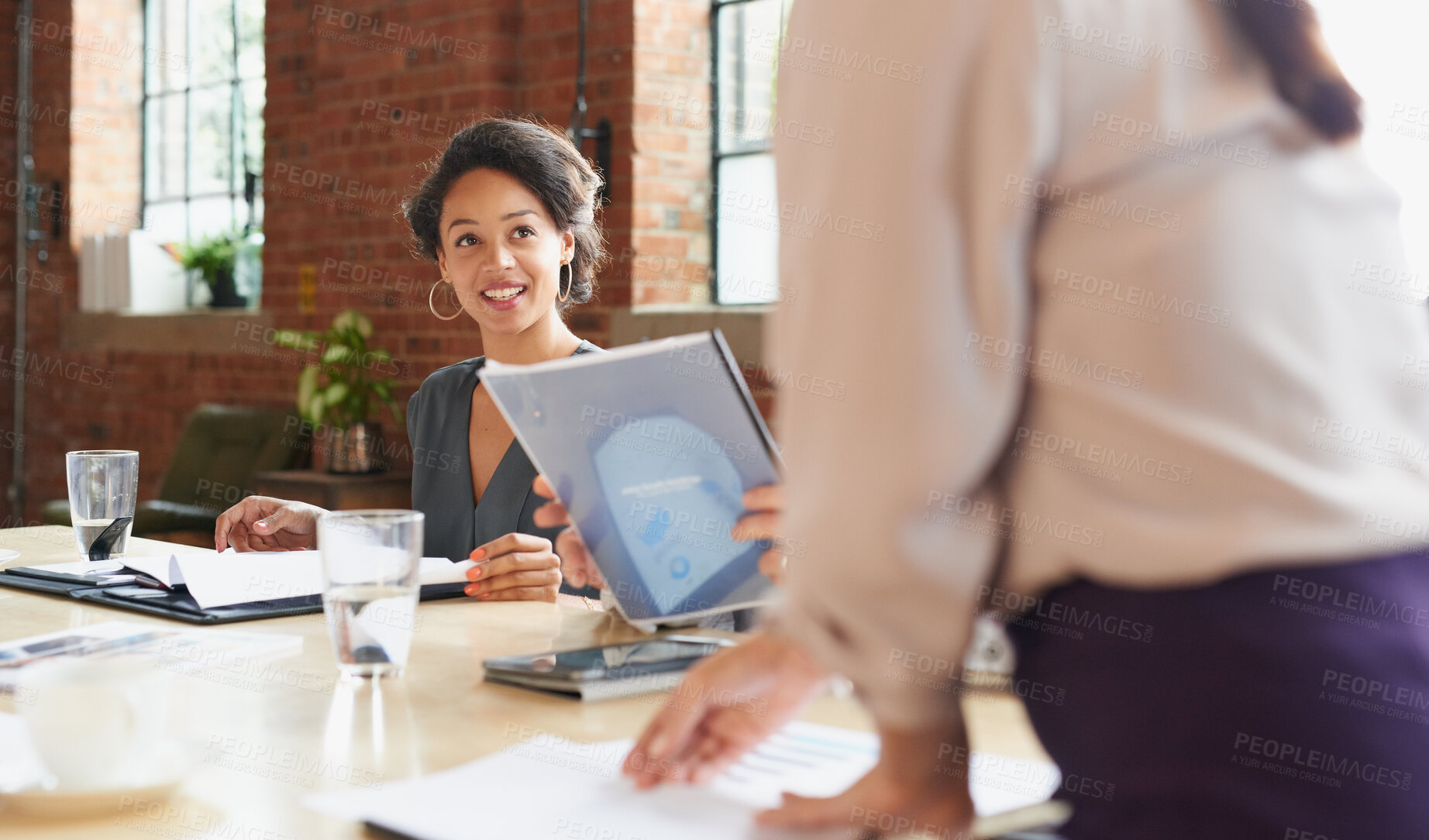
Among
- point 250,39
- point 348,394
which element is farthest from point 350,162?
point 250,39

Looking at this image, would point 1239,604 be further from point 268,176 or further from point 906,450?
point 268,176

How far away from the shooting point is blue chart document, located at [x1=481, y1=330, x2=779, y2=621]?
44.6 inches

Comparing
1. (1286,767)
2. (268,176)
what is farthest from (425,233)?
(268,176)

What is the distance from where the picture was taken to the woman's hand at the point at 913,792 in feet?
2.41

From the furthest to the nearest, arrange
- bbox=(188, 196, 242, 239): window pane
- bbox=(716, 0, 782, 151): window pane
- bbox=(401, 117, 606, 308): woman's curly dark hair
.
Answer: bbox=(188, 196, 242, 239): window pane → bbox=(716, 0, 782, 151): window pane → bbox=(401, 117, 606, 308): woman's curly dark hair

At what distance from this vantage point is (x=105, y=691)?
2.87ft

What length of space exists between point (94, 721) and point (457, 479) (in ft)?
5.01

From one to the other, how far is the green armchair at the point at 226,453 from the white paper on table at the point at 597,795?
3823 millimetres

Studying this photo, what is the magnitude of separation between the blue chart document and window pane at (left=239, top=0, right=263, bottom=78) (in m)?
4.78

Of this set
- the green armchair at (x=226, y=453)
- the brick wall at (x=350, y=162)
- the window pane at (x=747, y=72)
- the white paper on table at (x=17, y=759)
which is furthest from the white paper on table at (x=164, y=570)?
the green armchair at (x=226, y=453)

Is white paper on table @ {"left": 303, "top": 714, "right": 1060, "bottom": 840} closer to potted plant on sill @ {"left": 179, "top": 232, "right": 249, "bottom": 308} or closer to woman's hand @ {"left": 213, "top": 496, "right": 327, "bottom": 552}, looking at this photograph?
woman's hand @ {"left": 213, "top": 496, "right": 327, "bottom": 552}

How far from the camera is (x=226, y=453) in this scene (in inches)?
189

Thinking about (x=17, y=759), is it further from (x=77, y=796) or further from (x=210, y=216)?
(x=210, y=216)

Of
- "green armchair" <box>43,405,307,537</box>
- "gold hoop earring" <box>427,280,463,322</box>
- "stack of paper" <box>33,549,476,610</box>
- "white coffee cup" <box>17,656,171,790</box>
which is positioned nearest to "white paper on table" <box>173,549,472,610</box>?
"stack of paper" <box>33,549,476,610</box>
